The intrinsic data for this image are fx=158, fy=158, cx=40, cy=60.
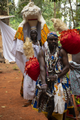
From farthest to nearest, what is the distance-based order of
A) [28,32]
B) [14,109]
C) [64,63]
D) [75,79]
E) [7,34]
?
[7,34] → [28,32] → [14,109] → [75,79] → [64,63]

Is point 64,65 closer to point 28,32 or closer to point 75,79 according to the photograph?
point 75,79

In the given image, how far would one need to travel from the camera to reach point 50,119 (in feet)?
8.89

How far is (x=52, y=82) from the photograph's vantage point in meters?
2.38

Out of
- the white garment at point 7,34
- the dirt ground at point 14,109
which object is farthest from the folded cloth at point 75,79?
the white garment at point 7,34

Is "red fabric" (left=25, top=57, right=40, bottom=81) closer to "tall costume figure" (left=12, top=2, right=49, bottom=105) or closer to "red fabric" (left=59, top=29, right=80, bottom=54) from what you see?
"red fabric" (left=59, top=29, right=80, bottom=54)

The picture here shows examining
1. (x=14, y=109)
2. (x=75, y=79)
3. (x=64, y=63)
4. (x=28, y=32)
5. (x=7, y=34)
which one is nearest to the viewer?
(x=64, y=63)

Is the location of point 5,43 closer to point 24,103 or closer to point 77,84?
point 24,103

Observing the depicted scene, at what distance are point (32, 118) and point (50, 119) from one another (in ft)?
A: 3.40

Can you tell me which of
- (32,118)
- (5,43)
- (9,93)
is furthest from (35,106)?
(5,43)

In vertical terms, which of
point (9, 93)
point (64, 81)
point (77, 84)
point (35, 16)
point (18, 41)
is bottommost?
point (9, 93)

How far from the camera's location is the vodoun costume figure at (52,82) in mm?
2307

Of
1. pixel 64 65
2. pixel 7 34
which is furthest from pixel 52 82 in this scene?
pixel 7 34

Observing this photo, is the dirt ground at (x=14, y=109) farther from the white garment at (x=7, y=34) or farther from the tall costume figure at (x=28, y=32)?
the white garment at (x=7, y=34)

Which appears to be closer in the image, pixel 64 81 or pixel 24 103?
pixel 64 81
